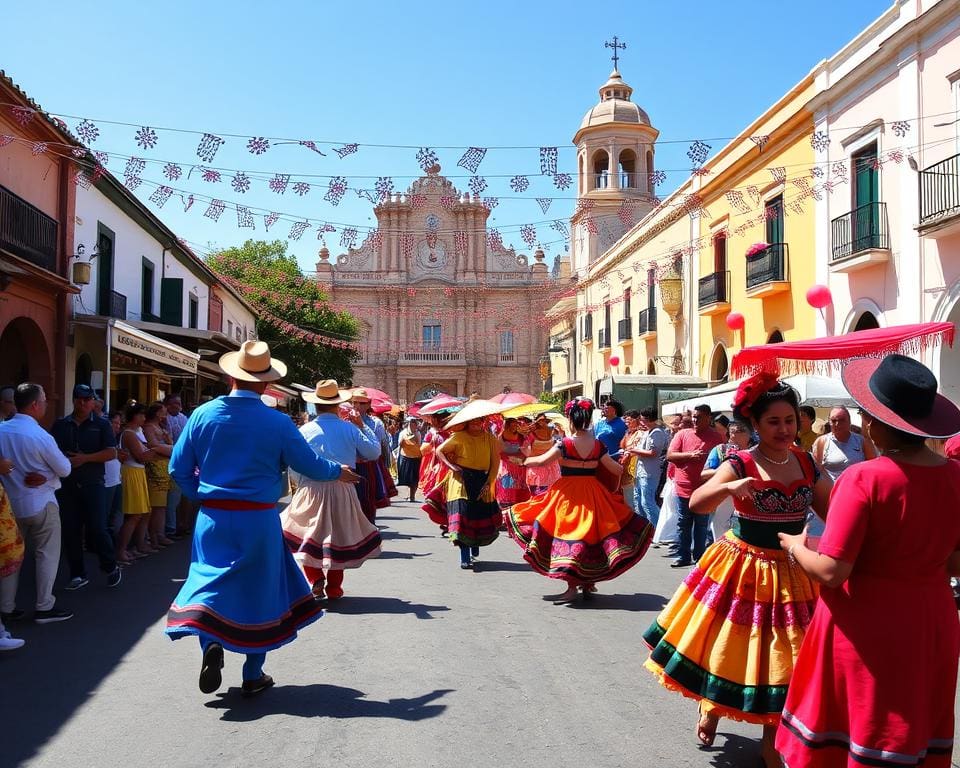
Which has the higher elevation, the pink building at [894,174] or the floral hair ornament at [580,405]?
the pink building at [894,174]

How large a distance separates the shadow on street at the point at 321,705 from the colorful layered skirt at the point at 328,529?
249 centimetres

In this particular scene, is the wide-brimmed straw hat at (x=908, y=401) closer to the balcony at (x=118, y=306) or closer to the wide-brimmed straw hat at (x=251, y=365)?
the wide-brimmed straw hat at (x=251, y=365)

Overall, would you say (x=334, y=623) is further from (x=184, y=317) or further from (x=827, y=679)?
(x=184, y=317)

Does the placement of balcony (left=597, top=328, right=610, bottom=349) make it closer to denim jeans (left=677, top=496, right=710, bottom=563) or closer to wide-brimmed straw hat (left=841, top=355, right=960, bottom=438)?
denim jeans (left=677, top=496, right=710, bottom=563)

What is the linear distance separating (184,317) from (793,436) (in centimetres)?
2367

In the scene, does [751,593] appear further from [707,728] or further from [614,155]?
[614,155]

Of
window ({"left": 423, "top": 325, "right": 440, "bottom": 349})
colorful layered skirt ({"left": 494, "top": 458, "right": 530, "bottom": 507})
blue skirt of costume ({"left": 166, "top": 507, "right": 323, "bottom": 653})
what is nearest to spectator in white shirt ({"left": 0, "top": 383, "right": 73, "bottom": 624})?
blue skirt of costume ({"left": 166, "top": 507, "right": 323, "bottom": 653})

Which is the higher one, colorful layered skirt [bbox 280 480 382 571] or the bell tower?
the bell tower

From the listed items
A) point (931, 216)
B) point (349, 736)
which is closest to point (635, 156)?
point (931, 216)

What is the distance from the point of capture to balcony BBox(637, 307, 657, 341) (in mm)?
29031

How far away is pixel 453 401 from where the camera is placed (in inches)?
551

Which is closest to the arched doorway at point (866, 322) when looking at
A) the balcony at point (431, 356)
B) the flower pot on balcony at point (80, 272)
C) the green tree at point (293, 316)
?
the flower pot on balcony at point (80, 272)

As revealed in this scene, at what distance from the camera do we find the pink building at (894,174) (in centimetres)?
1459

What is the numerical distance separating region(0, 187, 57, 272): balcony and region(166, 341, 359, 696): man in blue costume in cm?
994
